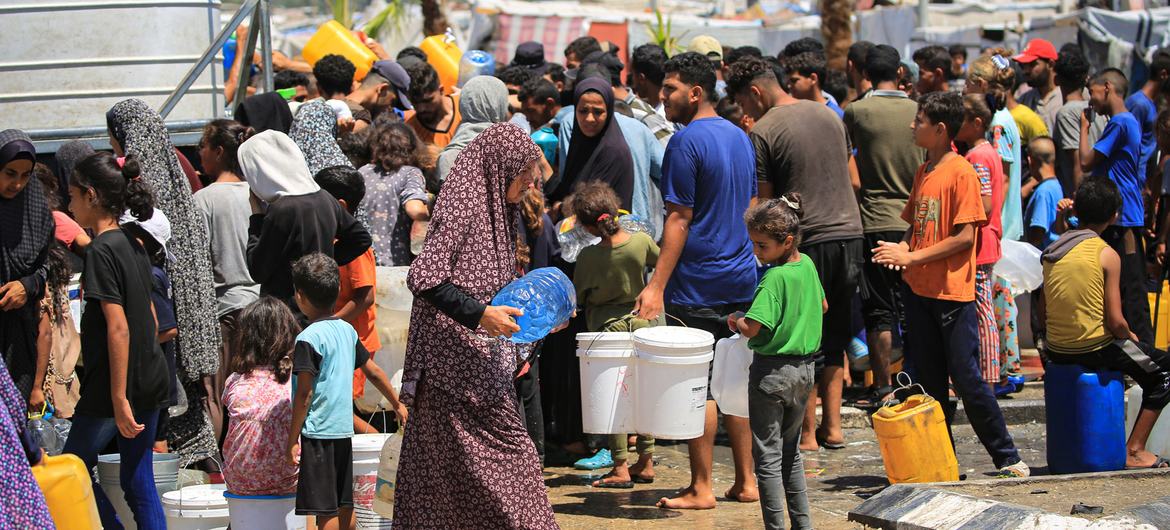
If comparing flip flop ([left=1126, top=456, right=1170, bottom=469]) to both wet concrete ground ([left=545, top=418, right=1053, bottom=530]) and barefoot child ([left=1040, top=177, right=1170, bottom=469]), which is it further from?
wet concrete ground ([left=545, top=418, right=1053, bottom=530])

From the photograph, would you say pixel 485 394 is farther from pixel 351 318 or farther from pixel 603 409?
pixel 351 318

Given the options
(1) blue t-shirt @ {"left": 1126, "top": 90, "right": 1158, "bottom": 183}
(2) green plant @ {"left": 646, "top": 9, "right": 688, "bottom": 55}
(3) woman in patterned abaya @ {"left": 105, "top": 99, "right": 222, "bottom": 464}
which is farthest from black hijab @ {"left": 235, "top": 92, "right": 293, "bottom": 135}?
(2) green plant @ {"left": 646, "top": 9, "right": 688, "bottom": 55}

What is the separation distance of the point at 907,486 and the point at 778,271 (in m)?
1.22

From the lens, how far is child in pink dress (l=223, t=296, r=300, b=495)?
5742mm

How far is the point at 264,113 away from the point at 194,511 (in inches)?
130

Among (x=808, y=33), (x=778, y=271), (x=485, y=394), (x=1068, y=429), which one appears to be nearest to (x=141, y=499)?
(x=485, y=394)

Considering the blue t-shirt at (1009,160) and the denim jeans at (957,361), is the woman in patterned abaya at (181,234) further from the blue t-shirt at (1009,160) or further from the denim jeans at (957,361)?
the blue t-shirt at (1009,160)

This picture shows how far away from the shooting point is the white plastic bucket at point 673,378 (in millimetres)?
6305

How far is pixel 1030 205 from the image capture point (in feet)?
32.5

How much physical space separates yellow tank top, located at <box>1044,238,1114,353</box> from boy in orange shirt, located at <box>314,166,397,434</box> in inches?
148

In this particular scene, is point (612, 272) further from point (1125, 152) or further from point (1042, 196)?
point (1125, 152)

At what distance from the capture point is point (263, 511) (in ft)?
19.0

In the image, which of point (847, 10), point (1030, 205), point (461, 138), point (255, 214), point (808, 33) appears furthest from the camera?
point (808, 33)

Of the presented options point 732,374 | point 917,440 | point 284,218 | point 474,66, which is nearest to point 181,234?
point 284,218
